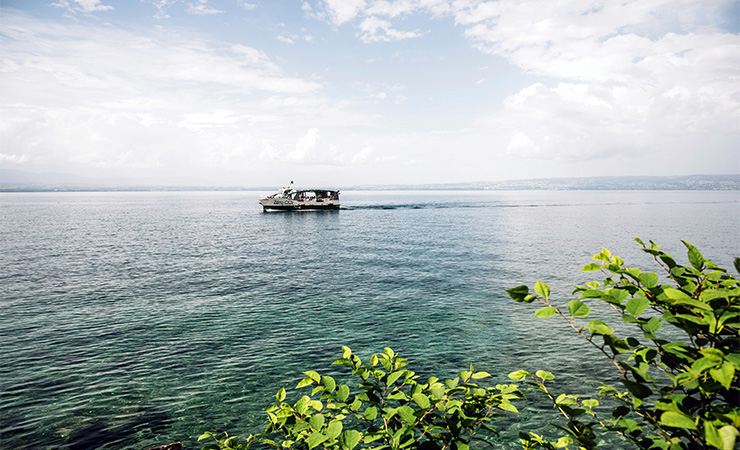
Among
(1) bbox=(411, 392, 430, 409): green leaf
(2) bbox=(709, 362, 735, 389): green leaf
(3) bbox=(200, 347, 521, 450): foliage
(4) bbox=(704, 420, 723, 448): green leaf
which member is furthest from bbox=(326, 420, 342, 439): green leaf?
(2) bbox=(709, 362, 735, 389): green leaf

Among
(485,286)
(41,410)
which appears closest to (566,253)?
(485,286)

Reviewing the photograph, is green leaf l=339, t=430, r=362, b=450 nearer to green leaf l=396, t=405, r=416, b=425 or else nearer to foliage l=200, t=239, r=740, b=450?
foliage l=200, t=239, r=740, b=450

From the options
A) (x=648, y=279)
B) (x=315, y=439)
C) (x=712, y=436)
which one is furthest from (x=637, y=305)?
(x=315, y=439)

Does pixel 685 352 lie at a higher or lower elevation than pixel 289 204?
higher

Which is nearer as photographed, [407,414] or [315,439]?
[315,439]

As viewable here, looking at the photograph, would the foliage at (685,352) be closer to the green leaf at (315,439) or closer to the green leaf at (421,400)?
the green leaf at (421,400)

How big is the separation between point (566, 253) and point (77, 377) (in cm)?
5767

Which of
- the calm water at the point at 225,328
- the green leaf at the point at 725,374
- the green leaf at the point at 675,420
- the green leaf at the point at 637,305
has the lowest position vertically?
the calm water at the point at 225,328

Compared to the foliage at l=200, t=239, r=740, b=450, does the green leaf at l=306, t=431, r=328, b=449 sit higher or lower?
lower

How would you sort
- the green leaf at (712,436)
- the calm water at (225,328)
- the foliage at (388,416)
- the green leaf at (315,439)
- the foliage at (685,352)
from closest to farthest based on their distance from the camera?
1. the green leaf at (712,436)
2. the foliage at (685,352)
3. the green leaf at (315,439)
4. the foliage at (388,416)
5. the calm water at (225,328)

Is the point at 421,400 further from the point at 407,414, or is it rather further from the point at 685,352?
the point at 685,352

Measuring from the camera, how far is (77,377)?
59.3 feet

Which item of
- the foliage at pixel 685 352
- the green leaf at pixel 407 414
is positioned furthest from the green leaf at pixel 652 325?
the green leaf at pixel 407 414

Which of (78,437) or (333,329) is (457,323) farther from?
(78,437)
